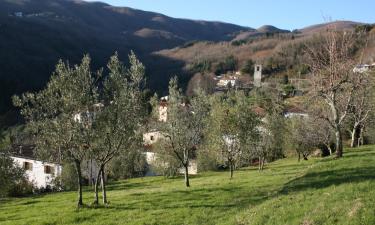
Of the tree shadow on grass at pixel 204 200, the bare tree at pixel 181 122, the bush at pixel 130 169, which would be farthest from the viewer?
the bush at pixel 130 169

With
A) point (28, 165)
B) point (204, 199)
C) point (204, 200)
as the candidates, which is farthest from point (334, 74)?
point (28, 165)

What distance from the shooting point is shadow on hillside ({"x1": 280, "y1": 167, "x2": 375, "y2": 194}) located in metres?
24.7

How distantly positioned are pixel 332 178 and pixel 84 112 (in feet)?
53.6

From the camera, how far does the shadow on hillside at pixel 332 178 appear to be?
2467 cm

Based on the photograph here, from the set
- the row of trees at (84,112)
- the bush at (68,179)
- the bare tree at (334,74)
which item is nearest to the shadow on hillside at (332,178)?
the bare tree at (334,74)

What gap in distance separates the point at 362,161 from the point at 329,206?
14043 mm

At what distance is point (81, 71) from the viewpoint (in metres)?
30.1

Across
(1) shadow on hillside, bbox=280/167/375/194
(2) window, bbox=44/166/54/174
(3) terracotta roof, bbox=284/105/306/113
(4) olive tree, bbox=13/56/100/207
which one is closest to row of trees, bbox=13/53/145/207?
(4) olive tree, bbox=13/56/100/207

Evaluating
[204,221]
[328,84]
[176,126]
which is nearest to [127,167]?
[176,126]

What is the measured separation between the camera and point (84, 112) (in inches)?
1209

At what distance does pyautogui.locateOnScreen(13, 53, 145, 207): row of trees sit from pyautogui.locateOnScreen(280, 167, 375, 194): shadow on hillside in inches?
469

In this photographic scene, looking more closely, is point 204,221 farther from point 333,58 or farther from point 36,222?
point 333,58

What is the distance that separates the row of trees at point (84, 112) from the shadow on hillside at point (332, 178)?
11.9 meters

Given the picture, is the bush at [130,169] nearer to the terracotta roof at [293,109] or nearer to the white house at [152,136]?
the white house at [152,136]
